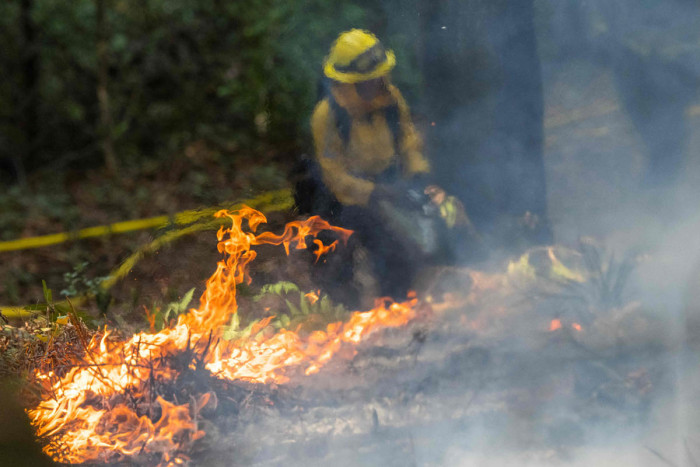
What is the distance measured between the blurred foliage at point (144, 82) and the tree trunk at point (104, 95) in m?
0.13

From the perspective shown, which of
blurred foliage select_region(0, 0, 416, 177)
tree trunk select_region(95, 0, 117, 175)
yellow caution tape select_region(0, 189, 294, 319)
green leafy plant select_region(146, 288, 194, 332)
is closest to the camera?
green leafy plant select_region(146, 288, 194, 332)

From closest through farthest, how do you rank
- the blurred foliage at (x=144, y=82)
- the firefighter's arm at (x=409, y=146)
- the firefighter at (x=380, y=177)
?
the firefighter at (x=380, y=177)
the firefighter's arm at (x=409, y=146)
the blurred foliage at (x=144, y=82)

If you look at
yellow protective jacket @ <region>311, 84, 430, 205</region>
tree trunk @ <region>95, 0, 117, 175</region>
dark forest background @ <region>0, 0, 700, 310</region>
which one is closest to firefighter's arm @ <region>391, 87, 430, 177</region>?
yellow protective jacket @ <region>311, 84, 430, 205</region>

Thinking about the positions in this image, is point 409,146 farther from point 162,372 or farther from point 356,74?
point 162,372

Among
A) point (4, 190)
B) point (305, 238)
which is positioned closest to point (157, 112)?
point (4, 190)

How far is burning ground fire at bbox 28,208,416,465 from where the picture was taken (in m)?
3.97

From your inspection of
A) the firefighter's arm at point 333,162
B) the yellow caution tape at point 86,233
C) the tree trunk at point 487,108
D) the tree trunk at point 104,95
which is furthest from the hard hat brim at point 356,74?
the tree trunk at point 104,95

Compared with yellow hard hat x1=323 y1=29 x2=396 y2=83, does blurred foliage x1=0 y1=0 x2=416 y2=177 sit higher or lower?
lower

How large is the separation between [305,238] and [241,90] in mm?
3987

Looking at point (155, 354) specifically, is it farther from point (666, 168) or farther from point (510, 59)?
point (666, 168)

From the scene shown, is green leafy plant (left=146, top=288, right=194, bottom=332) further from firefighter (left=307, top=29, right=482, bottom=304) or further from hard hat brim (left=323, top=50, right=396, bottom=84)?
hard hat brim (left=323, top=50, right=396, bottom=84)

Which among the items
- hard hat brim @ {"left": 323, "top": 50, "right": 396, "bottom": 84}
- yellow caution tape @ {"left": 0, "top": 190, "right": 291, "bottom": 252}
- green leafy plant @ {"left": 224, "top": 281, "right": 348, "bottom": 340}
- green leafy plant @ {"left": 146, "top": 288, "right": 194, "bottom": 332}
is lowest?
yellow caution tape @ {"left": 0, "top": 190, "right": 291, "bottom": 252}

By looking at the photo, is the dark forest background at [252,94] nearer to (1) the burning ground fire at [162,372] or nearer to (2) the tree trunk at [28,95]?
(2) the tree trunk at [28,95]

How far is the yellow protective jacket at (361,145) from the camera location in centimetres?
475
